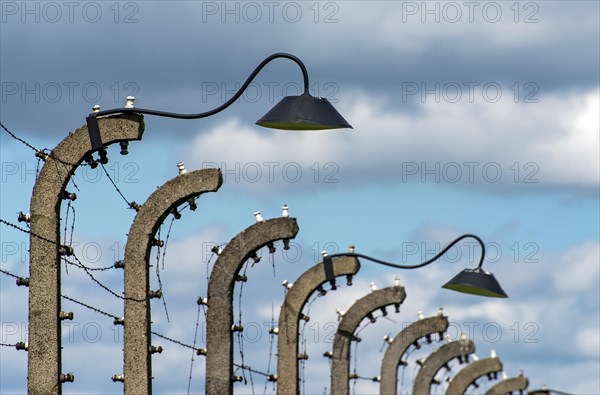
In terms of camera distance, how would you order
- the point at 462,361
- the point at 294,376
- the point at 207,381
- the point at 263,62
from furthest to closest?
the point at 462,361 < the point at 294,376 < the point at 207,381 < the point at 263,62

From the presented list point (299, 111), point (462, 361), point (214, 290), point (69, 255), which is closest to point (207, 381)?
point (214, 290)

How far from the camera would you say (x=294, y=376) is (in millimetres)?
41688

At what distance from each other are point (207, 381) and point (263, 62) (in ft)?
42.3

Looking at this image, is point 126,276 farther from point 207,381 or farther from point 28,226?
point 207,381

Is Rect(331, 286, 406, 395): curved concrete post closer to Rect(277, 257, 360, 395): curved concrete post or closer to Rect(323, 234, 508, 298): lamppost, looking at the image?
Rect(277, 257, 360, 395): curved concrete post

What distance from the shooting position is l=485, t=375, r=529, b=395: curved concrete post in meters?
87.8

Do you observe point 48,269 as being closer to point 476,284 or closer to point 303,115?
point 303,115

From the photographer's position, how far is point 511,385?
291 feet

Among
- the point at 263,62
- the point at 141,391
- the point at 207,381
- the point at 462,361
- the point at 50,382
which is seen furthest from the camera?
the point at 462,361

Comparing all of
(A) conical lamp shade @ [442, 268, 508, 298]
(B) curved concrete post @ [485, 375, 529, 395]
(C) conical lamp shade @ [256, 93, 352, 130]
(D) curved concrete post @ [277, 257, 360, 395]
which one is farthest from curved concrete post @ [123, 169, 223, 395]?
(B) curved concrete post @ [485, 375, 529, 395]

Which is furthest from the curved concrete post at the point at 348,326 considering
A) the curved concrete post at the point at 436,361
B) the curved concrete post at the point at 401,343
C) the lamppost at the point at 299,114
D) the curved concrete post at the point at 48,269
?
the lamppost at the point at 299,114

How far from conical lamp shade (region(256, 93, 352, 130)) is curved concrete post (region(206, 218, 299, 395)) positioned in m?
11.7

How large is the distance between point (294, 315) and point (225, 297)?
24.9ft

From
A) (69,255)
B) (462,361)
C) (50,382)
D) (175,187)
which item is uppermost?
(462,361)
